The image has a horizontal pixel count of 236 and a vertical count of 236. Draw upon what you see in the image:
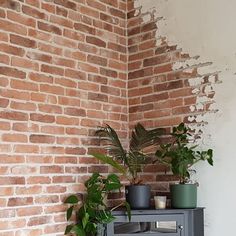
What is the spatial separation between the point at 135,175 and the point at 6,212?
3.43 feet

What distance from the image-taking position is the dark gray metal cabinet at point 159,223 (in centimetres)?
299

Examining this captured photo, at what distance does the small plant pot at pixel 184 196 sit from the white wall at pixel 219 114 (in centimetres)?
17

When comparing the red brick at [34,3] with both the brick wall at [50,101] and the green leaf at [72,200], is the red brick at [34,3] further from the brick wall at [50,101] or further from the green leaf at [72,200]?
the green leaf at [72,200]

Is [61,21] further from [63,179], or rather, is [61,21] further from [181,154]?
[181,154]

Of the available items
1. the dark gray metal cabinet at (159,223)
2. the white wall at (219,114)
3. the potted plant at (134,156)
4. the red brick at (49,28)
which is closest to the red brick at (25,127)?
the potted plant at (134,156)

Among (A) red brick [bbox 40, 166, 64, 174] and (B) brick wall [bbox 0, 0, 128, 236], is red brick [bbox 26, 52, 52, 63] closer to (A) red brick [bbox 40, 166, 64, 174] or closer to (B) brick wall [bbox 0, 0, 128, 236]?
(B) brick wall [bbox 0, 0, 128, 236]

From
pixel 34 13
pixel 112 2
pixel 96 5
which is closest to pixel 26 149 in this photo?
pixel 34 13

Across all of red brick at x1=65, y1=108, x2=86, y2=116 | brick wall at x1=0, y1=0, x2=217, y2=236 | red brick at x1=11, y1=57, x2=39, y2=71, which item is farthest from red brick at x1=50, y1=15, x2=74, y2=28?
red brick at x1=65, y1=108, x2=86, y2=116

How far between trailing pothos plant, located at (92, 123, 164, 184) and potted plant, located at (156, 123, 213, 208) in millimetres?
188

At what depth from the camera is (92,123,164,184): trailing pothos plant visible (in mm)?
3287

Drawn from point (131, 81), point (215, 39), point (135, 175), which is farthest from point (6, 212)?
point (215, 39)

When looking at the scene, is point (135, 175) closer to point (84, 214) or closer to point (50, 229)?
point (84, 214)

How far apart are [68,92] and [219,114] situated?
3.77ft

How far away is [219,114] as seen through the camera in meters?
3.17
